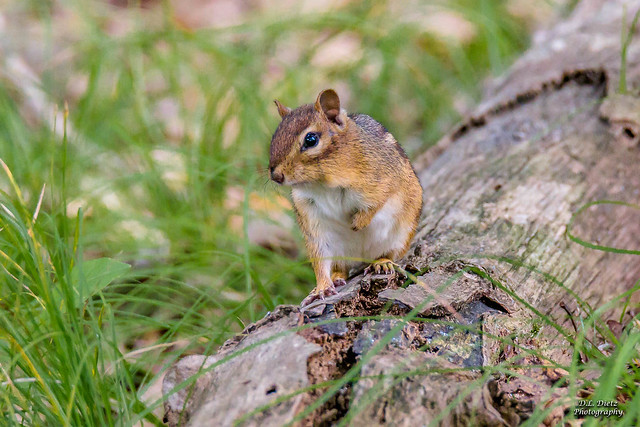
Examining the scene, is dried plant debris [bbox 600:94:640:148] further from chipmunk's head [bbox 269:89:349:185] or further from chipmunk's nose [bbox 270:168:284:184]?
chipmunk's nose [bbox 270:168:284:184]

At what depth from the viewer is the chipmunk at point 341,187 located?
272 centimetres

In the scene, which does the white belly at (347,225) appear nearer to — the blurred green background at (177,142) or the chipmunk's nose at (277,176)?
the chipmunk's nose at (277,176)

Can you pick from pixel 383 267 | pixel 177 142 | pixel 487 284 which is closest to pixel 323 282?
pixel 383 267

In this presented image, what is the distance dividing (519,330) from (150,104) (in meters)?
3.84

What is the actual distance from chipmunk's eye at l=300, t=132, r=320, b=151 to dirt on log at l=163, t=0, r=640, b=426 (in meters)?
0.59

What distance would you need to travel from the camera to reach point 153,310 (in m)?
3.59

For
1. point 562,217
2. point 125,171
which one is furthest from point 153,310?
point 562,217

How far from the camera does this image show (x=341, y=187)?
2867mm

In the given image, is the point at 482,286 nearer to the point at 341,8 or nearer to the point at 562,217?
the point at 562,217

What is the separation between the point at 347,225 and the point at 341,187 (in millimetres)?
182

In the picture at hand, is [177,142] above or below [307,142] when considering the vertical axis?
below

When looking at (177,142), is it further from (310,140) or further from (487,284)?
(487,284)

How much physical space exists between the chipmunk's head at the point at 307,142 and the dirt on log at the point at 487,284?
0.49m

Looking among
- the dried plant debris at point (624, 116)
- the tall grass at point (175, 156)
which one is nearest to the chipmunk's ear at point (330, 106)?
the tall grass at point (175, 156)
